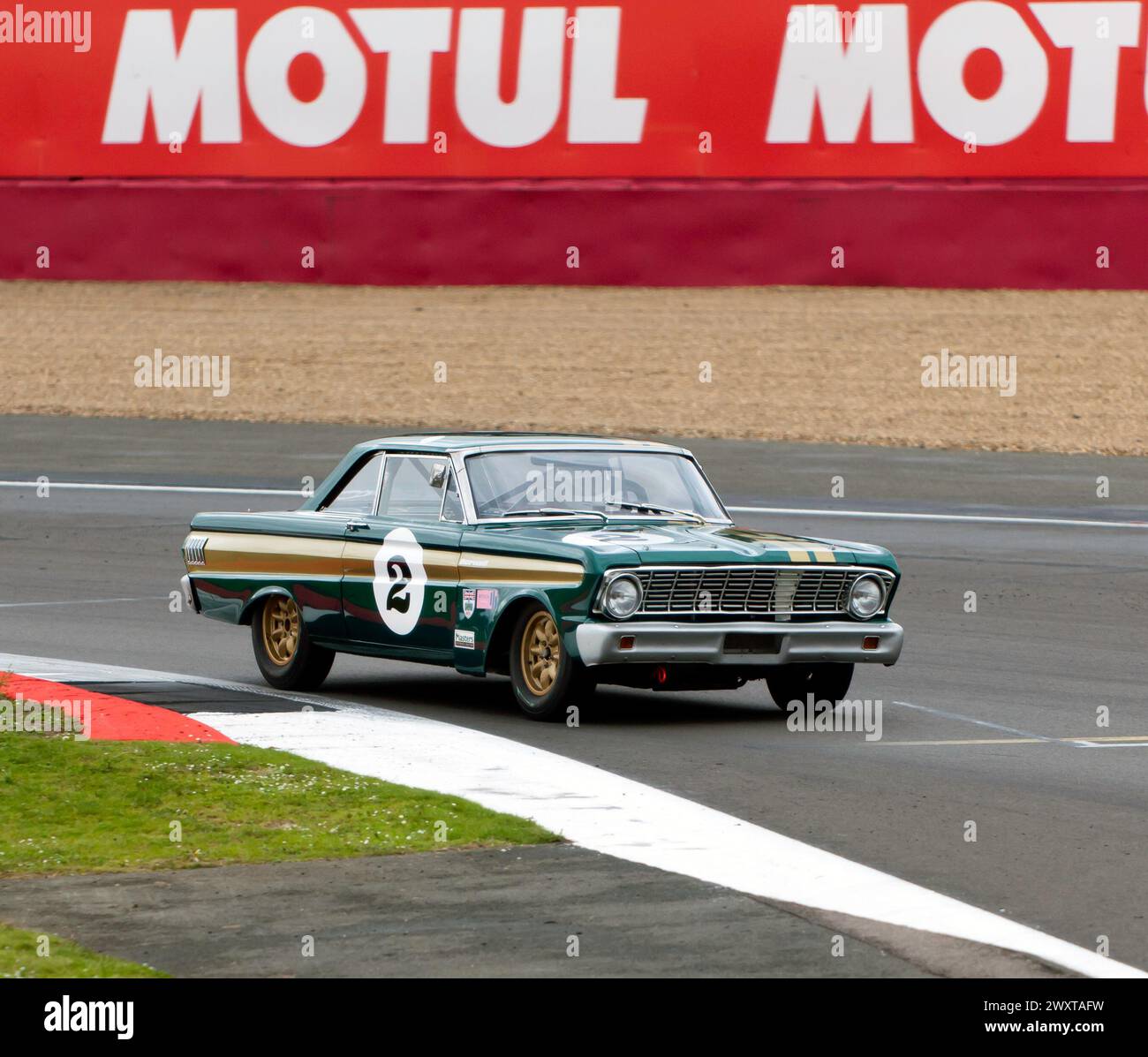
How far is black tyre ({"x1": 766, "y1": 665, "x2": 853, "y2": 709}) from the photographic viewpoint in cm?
1135

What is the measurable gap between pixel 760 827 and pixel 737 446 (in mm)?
18571

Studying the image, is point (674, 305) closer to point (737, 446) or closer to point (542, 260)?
point (542, 260)

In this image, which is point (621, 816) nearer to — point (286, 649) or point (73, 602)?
point (286, 649)

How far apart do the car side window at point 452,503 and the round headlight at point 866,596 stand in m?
2.05

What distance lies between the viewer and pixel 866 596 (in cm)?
1106

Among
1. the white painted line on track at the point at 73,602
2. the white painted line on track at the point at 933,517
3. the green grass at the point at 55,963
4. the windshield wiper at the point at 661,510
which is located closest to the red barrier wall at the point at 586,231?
the white painted line on track at the point at 933,517

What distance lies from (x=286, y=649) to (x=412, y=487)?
120 centimetres

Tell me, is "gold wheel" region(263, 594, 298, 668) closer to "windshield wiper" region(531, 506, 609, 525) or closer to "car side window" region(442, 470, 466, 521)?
"car side window" region(442, 470, 466, 521)

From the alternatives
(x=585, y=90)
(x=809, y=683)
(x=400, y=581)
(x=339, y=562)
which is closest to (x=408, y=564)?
(x=400, y=581)

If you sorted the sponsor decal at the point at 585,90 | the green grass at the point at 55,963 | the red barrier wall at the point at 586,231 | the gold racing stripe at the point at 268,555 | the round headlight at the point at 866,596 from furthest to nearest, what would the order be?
the red barrier wall at the point at 586,231, the sponsor decal at the point at 585,90, the gold racing stripe at the point at 268,555, the round headlight at the point at 866,596, the green grass at the point at 55,963

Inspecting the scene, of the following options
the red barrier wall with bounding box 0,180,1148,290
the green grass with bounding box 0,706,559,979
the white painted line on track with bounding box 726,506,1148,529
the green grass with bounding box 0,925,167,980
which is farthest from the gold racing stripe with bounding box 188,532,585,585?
the red barrier wall with bounding box 0,180,1148,290

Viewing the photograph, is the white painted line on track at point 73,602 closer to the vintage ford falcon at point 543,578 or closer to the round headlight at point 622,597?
the vintage ford falcon at point 543,578

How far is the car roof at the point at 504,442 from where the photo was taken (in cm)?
1180
